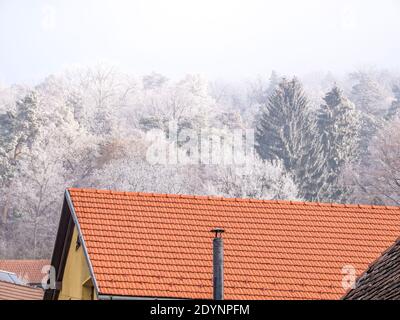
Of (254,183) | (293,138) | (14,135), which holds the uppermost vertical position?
(293,138)

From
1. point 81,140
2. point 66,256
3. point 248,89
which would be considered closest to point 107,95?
A: point 81,140

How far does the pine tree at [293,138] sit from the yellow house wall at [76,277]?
7421 centimetres

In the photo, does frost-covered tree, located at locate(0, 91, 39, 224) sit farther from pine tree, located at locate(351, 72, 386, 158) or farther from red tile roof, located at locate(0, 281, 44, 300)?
red tile roof, located at locate(0, 281, 44, 300)

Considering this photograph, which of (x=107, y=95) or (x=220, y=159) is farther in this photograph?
(x=107, y=95)

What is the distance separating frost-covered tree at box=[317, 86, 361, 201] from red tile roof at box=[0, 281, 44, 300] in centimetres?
6268

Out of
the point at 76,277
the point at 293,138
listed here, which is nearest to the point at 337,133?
the point at 293,138

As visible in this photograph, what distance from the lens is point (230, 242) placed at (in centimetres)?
2491

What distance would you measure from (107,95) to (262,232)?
113 m

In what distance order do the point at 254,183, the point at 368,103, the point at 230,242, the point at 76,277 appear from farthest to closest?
the point at 368,103 < the point at 254,183 < the point at 76,277 < the point at 230,242

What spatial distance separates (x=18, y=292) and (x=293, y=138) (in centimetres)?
6976

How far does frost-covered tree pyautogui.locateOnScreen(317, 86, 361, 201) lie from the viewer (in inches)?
4520

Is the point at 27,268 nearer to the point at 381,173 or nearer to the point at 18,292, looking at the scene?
the point at 381,173
